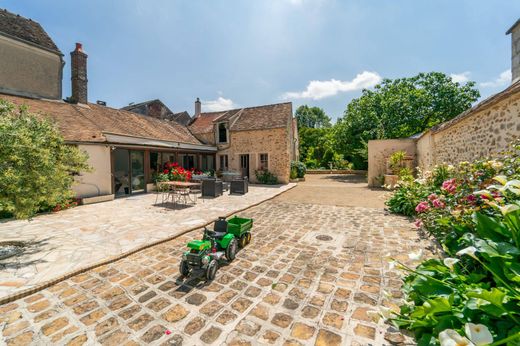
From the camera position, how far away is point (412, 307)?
7.52ft

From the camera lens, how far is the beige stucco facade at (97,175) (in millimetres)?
9148

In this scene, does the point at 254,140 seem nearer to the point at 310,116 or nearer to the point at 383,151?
the point at 383,151

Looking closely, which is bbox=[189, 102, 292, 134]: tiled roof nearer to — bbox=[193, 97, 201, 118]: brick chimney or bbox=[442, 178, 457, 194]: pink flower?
bbox=[193, 97, 201, 118]: brick chimney

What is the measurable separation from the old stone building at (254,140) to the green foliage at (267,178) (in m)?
0.30

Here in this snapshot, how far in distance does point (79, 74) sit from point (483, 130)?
17.7m

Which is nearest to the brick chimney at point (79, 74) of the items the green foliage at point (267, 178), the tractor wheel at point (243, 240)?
the green foliage at point (267, 178)

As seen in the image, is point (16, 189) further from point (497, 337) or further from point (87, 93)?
point (87, 93)

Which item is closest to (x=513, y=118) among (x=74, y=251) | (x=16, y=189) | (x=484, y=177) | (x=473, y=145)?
(x=484, y=177)

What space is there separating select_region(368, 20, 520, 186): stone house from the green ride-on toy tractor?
16.5 ft

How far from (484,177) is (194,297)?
5337 millimetres

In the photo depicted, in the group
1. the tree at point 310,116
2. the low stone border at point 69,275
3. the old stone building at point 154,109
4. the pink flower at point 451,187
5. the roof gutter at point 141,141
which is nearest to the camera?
the low stone border at point 69,275

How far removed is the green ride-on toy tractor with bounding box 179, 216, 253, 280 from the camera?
3.35 metres

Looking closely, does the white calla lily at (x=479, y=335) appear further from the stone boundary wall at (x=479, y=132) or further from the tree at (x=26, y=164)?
the tree at (x=26, y=164)

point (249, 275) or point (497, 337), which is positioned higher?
point (497, 337)
